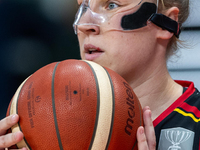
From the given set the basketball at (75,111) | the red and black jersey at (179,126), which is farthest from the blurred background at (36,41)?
the basketball at (75,111)

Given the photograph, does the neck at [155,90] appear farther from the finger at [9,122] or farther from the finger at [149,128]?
the finger at [9,122]

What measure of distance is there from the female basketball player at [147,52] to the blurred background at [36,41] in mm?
892

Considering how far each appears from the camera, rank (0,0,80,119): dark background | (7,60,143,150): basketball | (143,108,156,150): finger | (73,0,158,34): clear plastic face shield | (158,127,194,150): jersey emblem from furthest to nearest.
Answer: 1. (0,0,80,119): dark background
2. (73,0,158,34): clear plastic face shield
3. (158,127,194,150): jersey emblem
4. (143,108,156,150): finger
5. (7,60,143,150): basketball

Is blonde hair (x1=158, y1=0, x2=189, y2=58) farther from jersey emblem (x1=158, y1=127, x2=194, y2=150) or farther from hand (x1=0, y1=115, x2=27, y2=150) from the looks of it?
hand (x1=0, y1=115, x2=27, y2=150)

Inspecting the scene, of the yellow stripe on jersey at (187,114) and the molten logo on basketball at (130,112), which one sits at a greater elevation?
the molten logo on basketball at (130,112)

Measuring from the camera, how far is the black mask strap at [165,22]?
3.56 feet

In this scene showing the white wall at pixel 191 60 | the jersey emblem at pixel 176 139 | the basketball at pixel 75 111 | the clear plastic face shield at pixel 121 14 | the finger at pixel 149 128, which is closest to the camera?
the basketball at pixel 75 111

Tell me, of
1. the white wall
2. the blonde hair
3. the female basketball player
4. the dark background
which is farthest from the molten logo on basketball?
the dark background

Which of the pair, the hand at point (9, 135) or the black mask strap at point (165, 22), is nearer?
the hand at point (9, 135)

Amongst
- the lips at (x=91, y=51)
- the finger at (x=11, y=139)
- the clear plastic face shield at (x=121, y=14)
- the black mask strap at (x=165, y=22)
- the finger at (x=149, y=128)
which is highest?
the clear plastic face shield at (x=121, y=14)

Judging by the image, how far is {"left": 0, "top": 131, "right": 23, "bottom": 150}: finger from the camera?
0.66 m

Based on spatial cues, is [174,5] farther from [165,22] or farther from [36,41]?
[36,41]

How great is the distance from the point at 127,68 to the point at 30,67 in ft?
4.05

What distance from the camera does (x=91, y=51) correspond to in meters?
1.11
